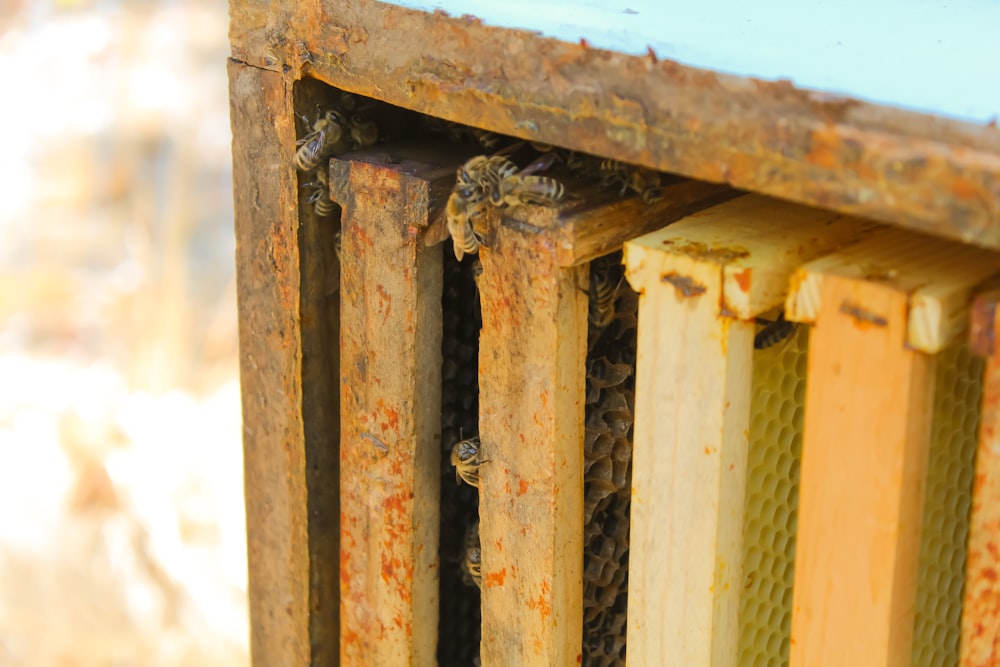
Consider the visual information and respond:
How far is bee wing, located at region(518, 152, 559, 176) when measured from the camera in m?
1.72

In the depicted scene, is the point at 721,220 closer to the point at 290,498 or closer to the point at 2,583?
the point at 290,498

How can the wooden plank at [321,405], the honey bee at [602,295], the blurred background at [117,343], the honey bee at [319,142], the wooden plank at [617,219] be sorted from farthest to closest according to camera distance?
1. the blurred background at [117,343]
2. the wooden plank at [321,405]
3. the honey bee at [319,142]
4. the honey bee at [602,295]
5. the wooden plank at [617,219]

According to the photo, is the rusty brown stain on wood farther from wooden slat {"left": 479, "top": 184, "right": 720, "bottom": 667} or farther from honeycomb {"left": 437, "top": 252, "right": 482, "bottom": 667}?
honeycomb {"left": 437, "top": 252, "right": 482, "bottom": 667}

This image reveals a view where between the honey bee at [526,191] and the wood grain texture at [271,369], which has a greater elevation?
the honey bee at [526,191]

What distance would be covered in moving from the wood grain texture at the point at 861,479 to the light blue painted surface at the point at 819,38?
0.80 ft

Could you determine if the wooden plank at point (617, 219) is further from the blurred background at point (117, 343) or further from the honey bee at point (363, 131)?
the blurred background at point (117, 343)

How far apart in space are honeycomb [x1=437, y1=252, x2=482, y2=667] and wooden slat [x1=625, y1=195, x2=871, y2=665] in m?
0.51

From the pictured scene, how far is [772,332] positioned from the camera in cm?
164

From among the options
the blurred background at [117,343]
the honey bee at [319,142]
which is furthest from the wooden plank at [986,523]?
the blurred background at [117,343]

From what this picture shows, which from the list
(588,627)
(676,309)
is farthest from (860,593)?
(588,627)

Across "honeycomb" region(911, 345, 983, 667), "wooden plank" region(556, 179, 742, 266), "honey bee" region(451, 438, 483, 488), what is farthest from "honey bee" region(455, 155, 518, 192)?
"honeycomb" region(911, 345, 983, 667)

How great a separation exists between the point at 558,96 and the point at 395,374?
0.58 metres

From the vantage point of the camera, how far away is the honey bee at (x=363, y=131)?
Result: 77.9 inches

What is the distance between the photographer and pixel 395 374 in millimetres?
1915
